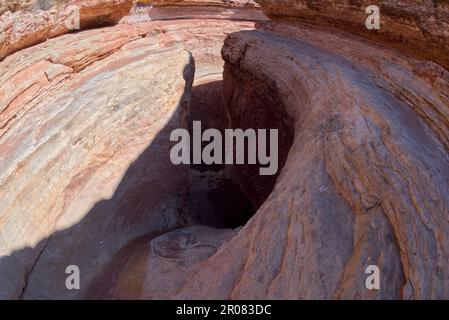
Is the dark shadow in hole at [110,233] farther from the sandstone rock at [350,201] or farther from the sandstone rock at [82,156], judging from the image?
the sandstone rock at [350,201]

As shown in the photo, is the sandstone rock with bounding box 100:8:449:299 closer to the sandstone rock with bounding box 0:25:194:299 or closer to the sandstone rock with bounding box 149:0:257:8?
the sandstone rock with bounding box 0:25:194:299

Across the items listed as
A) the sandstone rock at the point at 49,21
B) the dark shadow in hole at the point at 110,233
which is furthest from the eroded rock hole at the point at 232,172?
the sandstone rock at the point at 49,21

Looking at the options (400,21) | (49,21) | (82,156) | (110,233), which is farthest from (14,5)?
(400,21)

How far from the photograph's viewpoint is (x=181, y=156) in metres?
6.12

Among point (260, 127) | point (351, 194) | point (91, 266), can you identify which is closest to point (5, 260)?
point (91, 266)

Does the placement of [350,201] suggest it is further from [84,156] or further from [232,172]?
[232,172]

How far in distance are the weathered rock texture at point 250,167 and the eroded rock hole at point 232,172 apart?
A: 0.15 ft

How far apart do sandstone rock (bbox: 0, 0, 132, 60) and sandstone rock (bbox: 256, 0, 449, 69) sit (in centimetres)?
244

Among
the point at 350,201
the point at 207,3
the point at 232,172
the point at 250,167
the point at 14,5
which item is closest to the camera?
the point at 350,201

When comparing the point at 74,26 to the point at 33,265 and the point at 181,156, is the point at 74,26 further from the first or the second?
the point at 33,265

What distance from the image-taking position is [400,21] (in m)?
5.29

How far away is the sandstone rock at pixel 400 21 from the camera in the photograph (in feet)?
16.1

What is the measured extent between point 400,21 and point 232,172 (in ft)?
11.0

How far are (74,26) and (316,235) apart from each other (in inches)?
169
